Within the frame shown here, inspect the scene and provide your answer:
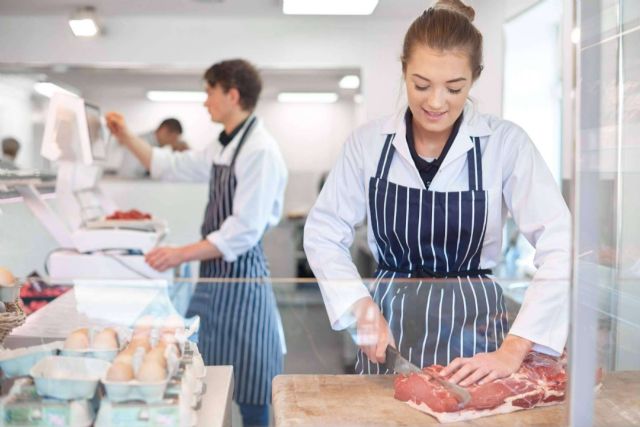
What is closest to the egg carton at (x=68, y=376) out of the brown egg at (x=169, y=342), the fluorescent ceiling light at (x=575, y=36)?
the brown egg at (x=169, y=342)

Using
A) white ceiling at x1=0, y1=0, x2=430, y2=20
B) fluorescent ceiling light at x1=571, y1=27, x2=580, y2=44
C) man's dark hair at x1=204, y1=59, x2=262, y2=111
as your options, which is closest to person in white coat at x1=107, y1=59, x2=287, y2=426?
man's dark hair at x1=204, y1=59, x2=262, y2=111

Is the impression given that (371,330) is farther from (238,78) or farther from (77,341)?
(238,78)

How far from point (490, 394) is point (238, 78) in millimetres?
1452

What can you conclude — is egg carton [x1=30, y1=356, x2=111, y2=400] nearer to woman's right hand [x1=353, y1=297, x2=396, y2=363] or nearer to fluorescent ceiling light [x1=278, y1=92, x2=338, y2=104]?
woman's right hand [x1=353, y1=297, x2=396, y2=363]

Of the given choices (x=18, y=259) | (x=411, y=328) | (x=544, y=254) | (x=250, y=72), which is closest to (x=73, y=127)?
(x=250, y=72)

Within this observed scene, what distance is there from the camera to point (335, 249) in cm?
141

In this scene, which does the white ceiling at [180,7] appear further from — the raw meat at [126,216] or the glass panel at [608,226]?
the raw meat at [126,216]

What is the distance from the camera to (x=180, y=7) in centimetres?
148

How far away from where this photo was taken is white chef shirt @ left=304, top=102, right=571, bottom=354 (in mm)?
1306

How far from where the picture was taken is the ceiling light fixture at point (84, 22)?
1365mm

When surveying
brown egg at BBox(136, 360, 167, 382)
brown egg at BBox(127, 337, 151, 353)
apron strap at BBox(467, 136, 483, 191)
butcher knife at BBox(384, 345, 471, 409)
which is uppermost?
apron strap at BBox(467, 136, 483, 191)

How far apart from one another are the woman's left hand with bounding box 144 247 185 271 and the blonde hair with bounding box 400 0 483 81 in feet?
4.04

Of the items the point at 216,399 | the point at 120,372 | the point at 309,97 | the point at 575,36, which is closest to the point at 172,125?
the point at 309,97

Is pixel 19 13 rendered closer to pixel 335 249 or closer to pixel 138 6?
pixel 138 6
